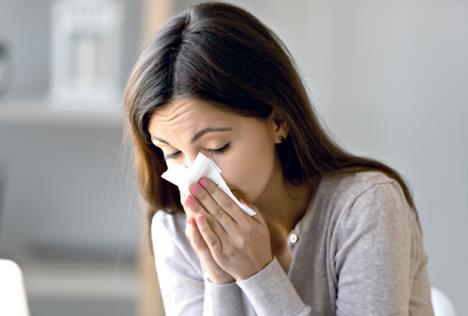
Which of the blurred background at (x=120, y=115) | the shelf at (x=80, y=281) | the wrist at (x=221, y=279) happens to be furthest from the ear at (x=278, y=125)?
the shelf at (x=80, y=281)

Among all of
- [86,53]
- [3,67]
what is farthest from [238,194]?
[3,67]

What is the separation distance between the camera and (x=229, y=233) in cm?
123

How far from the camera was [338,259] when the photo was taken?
125 centimetres

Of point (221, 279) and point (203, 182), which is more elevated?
point (203, 182)

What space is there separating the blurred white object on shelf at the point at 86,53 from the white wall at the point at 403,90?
0.79ft

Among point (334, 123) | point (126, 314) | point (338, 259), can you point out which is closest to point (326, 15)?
point (334, 123)

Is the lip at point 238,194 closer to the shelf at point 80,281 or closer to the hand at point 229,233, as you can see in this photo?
the hand at point 229,233

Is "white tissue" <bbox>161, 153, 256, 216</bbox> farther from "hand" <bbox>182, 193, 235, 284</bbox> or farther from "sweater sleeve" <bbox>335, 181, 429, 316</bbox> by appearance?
"sweater sleeve" <bbox>335, 181, 429, 316</bbox>

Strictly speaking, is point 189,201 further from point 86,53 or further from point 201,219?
point 86,53

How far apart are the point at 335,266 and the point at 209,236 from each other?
21cm

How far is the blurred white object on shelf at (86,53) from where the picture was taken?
229 centimetres

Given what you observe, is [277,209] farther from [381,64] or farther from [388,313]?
[381,64]

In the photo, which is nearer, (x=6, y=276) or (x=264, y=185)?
(x=6, y=276)

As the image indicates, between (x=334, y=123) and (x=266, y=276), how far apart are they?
1.23 meters
